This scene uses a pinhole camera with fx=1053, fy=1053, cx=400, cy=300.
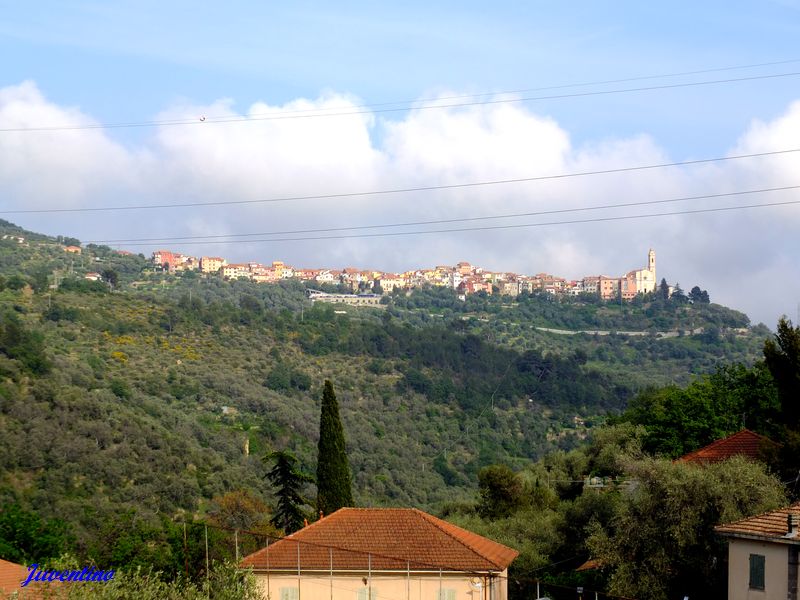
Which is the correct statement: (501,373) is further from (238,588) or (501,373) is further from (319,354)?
(238,588)

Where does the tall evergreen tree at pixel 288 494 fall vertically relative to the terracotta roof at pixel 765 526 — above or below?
below

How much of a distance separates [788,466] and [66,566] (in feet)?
64.5

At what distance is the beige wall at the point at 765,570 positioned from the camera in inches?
859

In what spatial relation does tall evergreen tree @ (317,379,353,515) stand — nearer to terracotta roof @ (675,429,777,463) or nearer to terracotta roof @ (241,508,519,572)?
terracotta roof @ (241,508,519,572)

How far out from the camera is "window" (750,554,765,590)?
73.3 feet

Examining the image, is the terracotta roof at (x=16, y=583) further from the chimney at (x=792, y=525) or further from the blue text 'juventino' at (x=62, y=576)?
the chimney at (x=792, y=525)

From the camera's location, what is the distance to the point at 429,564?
86.3 feet

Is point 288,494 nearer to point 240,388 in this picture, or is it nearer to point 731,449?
point 731,449

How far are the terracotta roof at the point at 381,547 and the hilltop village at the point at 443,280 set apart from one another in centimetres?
13631

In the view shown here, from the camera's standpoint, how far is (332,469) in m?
37.6

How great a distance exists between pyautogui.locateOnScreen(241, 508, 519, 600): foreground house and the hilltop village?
137 m

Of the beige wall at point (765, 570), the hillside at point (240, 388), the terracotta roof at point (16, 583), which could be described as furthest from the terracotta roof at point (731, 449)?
the hillside at point (240, 388)

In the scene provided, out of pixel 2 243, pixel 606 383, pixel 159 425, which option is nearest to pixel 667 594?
pixel 159 425

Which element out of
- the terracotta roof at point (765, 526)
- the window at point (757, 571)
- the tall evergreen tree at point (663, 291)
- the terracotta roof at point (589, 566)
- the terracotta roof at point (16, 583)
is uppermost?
the tall evergreen tree at point (663, 291)
